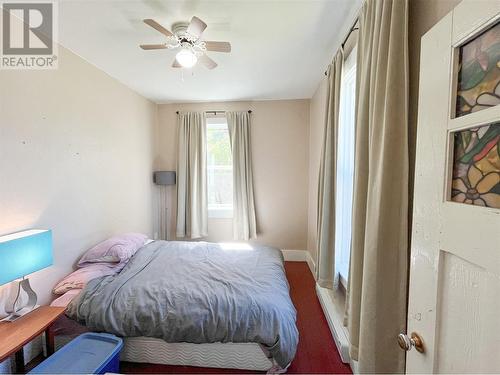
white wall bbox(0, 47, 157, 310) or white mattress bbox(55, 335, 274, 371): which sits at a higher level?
white wall bbox(0, 47, 157, 310)

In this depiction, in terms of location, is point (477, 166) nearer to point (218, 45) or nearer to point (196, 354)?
point (218, 45)

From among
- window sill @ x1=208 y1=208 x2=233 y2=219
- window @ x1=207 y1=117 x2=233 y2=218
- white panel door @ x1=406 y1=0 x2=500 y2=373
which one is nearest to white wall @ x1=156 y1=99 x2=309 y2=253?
window sill @ x1=208 y1=208 x2=233 y2=219

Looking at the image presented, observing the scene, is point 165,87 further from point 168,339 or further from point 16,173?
point 168,339

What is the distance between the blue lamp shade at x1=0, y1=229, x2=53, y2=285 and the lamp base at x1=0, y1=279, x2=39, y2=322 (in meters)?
0.18

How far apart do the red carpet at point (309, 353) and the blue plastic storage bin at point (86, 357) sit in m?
0.37

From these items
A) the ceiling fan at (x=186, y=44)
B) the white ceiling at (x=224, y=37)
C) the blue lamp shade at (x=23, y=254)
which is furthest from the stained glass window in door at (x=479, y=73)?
the blue lamp shade at (x=23, y=254)

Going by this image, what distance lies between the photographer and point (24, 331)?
144cm

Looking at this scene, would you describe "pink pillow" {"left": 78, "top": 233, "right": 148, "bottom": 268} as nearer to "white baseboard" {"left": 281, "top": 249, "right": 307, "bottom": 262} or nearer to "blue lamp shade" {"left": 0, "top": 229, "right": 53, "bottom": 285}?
"blue lamp shade" {"left": 0, "top": 229, "right": 53, "bottom": 285}

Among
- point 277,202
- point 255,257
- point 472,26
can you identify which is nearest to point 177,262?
point 255,257

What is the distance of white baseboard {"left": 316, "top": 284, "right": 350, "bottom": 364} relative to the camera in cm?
179

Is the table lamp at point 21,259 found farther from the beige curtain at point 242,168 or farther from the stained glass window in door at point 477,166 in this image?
the beige curtain at point 242,168

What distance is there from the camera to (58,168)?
6.85ft

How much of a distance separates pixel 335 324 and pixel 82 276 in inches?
90.4

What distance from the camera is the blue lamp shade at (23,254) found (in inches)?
54.2
